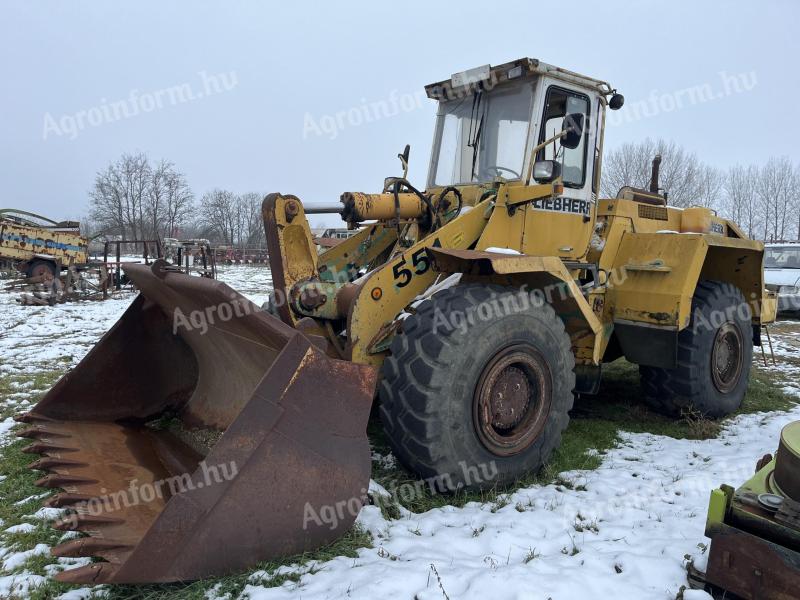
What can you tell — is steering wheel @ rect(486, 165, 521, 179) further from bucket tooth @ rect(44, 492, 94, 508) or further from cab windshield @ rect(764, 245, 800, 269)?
cab windshield @ rect(764, 245, 800, 269)

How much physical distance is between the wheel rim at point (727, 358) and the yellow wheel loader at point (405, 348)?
0.06 feet

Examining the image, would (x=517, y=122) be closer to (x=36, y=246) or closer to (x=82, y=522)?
(x=82, y=522)

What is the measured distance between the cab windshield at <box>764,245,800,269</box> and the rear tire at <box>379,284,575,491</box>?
44.1 feet

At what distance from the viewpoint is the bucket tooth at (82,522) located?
2637 millimetres

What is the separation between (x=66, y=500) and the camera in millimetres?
2924

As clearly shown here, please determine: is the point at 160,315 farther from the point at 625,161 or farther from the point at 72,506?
the point at 625,161

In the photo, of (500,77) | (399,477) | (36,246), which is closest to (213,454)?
(399,477)

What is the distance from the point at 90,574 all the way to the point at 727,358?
221 inches

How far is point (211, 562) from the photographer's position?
94.2 inches

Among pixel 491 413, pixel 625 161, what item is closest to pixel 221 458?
pixel 491 413

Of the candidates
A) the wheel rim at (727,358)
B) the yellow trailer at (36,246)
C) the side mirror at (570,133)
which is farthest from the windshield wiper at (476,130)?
the yellow trailer at (36,246)

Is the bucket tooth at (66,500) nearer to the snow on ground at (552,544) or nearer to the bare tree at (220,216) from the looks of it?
the snow on ground at (552,544)

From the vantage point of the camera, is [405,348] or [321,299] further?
[321,299]

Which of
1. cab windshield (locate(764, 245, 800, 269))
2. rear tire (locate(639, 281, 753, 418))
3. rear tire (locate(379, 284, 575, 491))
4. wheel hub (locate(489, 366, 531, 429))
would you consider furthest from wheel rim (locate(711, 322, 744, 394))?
cab windshield (locate(764, 245, 800, 269))
